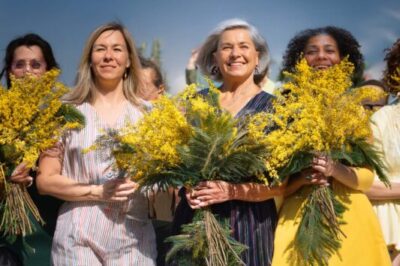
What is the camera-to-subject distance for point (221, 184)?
10.7ft

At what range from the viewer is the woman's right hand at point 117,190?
346cm

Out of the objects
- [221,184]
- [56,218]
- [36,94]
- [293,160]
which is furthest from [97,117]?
[293,160]

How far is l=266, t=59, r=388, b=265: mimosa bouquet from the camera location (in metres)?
3.15

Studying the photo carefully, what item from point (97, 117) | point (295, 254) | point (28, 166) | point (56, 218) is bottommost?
point (295, 254)

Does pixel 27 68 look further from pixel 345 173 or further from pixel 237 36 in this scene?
pixel 345 173

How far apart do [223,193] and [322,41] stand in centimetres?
159

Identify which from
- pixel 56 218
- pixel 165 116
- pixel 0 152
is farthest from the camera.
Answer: pixel 56 218

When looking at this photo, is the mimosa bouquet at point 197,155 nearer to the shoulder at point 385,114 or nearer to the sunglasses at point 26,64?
the shoulder at point 385,114

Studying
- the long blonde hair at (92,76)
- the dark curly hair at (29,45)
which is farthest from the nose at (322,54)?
the dark curly hair at (29,45)

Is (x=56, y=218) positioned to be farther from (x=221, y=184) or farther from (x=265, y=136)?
(x=265, y=136)

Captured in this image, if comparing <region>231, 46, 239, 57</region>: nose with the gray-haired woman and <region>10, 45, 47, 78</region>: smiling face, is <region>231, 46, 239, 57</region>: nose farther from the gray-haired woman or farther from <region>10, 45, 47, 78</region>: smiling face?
<region>10, 45, 47, 78</region>: smiling face

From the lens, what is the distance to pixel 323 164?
3.26 m

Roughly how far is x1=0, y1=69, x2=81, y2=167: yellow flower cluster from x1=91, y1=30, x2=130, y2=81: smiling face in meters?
0.36

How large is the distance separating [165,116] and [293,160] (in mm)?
695
